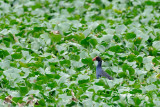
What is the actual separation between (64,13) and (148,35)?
3.06 meters

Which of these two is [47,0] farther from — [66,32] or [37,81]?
[37,81]

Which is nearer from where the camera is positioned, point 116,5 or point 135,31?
point 135,31

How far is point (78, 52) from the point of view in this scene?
920cm

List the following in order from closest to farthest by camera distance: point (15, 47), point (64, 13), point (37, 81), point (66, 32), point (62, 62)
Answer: point (37, 81), point (62, 62), point (15, 47), point (66, 32), point (64, 13)

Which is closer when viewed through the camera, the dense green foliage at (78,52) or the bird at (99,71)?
the dense green foliage at (78,52)

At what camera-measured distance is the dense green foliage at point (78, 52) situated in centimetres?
701

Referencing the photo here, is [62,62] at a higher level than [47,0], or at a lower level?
lower

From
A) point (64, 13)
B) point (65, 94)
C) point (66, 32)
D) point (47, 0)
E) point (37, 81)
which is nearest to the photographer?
point (65, 94)

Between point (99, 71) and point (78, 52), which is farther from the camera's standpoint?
point (78, 52)

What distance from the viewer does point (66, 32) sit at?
10.1 meters

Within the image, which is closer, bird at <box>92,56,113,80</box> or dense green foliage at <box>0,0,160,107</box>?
dense green foliage at <box>0,0,160,107</box>

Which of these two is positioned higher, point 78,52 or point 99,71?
point 78,52

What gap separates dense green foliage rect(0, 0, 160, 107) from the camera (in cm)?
701

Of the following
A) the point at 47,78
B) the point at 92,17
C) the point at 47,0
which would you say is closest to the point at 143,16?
the point at 92,17
